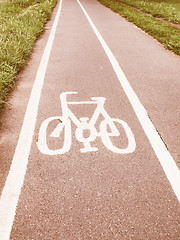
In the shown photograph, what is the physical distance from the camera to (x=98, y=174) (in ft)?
8.85

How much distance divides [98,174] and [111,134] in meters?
0.84

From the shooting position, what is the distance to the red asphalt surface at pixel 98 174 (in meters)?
2.11

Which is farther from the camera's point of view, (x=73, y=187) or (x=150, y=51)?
(x=150, y=51)

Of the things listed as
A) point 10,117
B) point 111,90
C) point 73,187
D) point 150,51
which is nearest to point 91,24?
point 150,51

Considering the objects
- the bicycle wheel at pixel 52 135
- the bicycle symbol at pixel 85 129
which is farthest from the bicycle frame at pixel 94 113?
the bicycle wheel at pixel 52 135

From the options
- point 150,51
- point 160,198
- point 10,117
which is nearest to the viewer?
point 160,198

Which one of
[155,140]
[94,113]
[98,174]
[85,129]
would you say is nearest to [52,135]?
[85,129]

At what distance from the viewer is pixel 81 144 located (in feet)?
10.4

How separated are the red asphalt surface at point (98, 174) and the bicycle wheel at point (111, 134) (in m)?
0.07

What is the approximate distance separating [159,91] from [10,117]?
9.96ft

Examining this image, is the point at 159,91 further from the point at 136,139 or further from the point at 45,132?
the point at 45,132

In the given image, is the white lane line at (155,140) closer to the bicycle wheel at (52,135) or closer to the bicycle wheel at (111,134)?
the bicycle wheel at (111,134)

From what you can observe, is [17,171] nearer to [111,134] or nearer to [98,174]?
[98,174]

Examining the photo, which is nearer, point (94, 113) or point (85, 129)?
point (85, 129)
